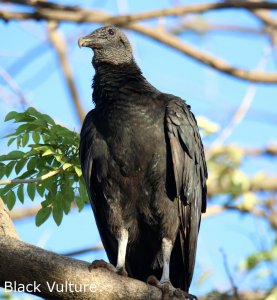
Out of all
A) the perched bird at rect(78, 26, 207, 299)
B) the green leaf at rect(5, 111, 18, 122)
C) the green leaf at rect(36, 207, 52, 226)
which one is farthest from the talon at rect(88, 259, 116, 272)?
the green leaf at rect(5, 111, 18, 122)

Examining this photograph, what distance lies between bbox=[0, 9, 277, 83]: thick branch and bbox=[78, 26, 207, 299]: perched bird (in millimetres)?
2130

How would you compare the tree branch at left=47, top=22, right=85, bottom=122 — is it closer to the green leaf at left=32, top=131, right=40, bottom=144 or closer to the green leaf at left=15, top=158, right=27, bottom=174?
the green leaf at left=32, top=131, right=40, bottom=144

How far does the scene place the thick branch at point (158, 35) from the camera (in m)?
7.21

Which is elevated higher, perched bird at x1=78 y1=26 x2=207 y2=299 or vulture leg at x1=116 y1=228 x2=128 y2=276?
perched bird at x1=78 y1=26 x2=207 y2=299

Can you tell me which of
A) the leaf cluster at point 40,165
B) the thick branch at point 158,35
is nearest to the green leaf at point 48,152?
the leaf cluster at point 40,165

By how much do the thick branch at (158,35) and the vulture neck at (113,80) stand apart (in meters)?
1.57

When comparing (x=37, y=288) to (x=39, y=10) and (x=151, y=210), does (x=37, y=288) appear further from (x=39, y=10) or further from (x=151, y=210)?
(x=39, y=10)

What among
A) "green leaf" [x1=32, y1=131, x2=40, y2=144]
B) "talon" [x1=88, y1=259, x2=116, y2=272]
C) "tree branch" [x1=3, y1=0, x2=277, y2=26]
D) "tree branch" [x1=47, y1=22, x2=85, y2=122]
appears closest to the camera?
"talon" [x1=88, y1=259, x2=116, y2=272]

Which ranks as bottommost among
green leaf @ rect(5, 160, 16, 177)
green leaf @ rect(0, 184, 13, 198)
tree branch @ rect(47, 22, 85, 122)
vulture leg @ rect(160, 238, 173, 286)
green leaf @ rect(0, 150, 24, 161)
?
vulture leg @ rect(160, 238, 173, 286)

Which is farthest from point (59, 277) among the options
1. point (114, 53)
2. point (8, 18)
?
point (8, 18)

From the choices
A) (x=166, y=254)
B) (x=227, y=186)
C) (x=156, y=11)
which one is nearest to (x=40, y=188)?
(x=166, y=254)

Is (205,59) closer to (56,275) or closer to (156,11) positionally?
(156,11)

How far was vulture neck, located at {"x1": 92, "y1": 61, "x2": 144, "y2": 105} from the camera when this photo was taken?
5.45 meters

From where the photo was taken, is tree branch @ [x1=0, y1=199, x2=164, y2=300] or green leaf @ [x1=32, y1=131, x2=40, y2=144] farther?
green leaf @ [x1=32, y1=131, x2=40, y2=144]
